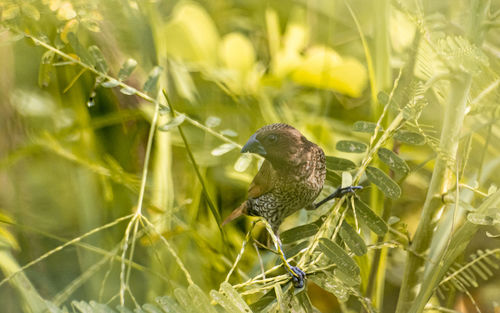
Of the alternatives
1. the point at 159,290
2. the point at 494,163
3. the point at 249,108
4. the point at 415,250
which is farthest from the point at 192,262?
the point at 494,163

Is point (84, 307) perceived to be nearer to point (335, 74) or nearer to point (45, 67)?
point (45, 67)

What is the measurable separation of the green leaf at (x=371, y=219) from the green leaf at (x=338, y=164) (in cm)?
6

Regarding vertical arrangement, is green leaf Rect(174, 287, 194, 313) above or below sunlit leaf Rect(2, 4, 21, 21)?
below

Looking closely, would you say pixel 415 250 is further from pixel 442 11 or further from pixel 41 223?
pixel 41 223

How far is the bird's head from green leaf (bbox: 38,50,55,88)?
1.20 ft


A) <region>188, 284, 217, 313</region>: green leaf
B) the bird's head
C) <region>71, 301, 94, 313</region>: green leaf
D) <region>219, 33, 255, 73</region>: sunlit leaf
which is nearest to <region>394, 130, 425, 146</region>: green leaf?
the bird's head

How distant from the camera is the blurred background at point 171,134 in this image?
1.14 metres

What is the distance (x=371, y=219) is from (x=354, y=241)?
1.9 inches

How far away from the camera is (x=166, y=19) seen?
68.5 inches

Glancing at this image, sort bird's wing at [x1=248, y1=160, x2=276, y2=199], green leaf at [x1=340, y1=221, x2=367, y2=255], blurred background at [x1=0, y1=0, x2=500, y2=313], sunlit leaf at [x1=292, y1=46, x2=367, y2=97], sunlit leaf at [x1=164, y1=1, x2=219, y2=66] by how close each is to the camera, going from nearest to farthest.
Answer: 1. green leaf at [x1=340, y1=221, x2=367, y2=255]
2. bird's wing at [x1=248, y1=160, x2=276, y2=199]
3. blurred background at [x1=0, y1=0, x2=500, y2=313]
4. sunlit leaf at [x1=292, y1=46, x2=367, y2=97]
5. sunlit leaf at [x1=164, y1=1, x2=219, y2=66]

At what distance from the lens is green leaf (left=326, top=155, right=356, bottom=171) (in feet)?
2.56

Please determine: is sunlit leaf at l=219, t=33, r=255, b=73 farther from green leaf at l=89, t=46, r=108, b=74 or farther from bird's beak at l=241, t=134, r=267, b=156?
bird's beak at l=241, t=134, r=267, b=156

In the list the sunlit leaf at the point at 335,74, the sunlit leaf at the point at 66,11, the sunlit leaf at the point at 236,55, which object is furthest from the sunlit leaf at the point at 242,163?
the sunlit leaf at the point at 236,55

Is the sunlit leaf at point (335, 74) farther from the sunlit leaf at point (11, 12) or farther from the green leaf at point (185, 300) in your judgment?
the green leaf at point (185, 300)
